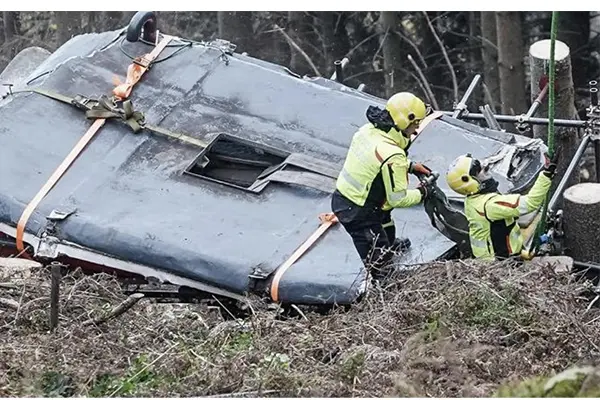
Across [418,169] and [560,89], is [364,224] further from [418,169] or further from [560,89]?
[560,89]

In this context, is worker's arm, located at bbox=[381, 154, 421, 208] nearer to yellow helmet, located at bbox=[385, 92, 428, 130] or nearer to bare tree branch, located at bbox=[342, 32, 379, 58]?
yellow helmet, located at bbox=[385, 92, 428, 130]

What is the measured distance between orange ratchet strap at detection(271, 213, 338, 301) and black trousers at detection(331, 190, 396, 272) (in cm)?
6

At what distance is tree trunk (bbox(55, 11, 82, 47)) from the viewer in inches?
612

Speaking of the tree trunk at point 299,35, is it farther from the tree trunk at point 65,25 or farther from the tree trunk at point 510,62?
the tree trunk at point 510,62

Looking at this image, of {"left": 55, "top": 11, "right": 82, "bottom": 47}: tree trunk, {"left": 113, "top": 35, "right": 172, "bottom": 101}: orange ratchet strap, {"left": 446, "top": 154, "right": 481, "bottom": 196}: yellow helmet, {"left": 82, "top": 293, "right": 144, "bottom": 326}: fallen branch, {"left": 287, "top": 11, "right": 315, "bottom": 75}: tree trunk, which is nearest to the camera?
{"left": 82, "top": 293, "right": 144, "bottom": 326}: fallen branch

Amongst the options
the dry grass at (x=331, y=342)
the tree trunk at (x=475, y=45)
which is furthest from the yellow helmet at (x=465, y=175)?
the tree trunk at (x=475, y=45)

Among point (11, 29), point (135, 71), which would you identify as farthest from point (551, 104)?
point (11, 29)

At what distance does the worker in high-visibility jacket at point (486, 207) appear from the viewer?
757 cm

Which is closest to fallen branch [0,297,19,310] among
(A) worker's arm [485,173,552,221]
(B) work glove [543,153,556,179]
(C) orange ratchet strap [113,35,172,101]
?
(C) orange ratchet strap [113,35,172,101]

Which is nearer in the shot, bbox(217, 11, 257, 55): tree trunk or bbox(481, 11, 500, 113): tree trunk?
bbox(481, 11, 500, 113): tree trunk

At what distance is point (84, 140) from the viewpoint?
26.0 ft
